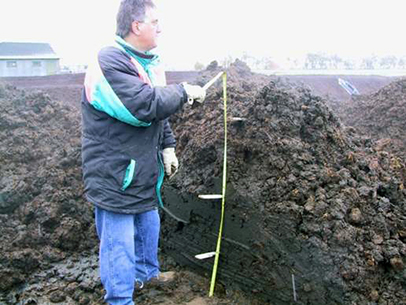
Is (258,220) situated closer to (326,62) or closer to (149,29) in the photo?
(149,29)

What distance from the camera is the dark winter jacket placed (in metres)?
2.30

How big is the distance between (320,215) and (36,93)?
512 centimetres

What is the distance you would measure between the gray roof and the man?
2289 centimetres

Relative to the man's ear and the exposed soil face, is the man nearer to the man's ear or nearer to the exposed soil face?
the man's ear

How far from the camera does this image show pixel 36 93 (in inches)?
254

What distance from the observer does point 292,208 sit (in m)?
2.95

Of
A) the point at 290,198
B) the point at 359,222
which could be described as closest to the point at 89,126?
the point at 290,198

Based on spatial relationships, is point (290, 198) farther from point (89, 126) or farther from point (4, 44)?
point (4, 44)

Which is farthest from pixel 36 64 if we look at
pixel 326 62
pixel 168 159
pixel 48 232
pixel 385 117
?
pixel 168 159

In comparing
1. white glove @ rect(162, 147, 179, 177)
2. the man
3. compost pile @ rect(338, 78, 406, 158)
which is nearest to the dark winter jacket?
the man

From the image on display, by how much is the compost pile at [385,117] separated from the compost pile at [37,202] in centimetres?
409

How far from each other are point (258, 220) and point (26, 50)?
25236mm

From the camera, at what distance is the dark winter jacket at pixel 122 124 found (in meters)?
2.30

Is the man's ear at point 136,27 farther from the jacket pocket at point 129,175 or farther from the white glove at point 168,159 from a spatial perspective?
the white glove at point 168,159
